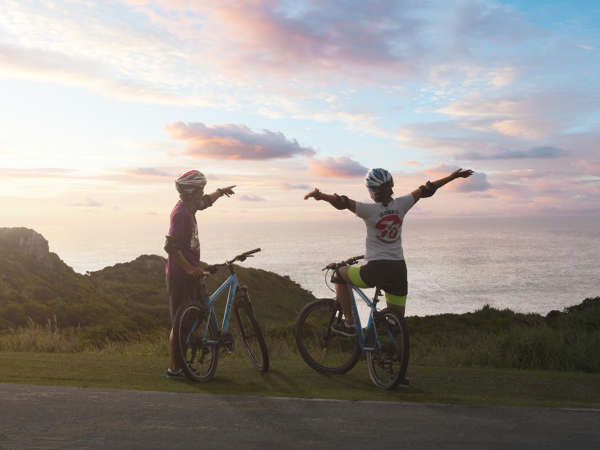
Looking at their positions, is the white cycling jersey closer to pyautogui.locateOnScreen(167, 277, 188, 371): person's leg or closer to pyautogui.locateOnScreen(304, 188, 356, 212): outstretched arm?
pyautogui.locateOnScreen(304, 188, 356, 212): outstretched arm

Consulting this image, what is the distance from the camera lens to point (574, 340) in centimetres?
1025

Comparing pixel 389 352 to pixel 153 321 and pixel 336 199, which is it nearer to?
pixel 336 199

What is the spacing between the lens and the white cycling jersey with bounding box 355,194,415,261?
6.59m

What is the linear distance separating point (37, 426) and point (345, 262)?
373cm

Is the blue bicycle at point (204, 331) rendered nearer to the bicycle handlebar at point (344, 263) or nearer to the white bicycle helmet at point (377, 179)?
the bicycle handlebar at point (344, 263)

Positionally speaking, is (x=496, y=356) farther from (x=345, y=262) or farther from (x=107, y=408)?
(x=107, y=408)

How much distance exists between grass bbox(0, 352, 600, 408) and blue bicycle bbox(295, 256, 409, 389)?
165mm

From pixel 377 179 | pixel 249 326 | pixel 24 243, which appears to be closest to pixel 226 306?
pixel 249 326

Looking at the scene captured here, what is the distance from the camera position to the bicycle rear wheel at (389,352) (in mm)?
6379

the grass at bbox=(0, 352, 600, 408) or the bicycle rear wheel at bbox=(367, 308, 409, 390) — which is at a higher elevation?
the bicycle rear wheel at bbox=(367, 308, 409, 390)

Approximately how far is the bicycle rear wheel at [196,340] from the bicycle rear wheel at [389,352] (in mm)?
1893

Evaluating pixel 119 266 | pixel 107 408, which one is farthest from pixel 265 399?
pixel 119 266

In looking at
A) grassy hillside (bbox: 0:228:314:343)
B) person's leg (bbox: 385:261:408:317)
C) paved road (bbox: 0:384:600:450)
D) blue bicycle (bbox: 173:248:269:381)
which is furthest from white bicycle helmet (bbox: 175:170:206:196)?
grassy hillside (bbox: 0:228:314:343)

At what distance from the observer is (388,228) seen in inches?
259
